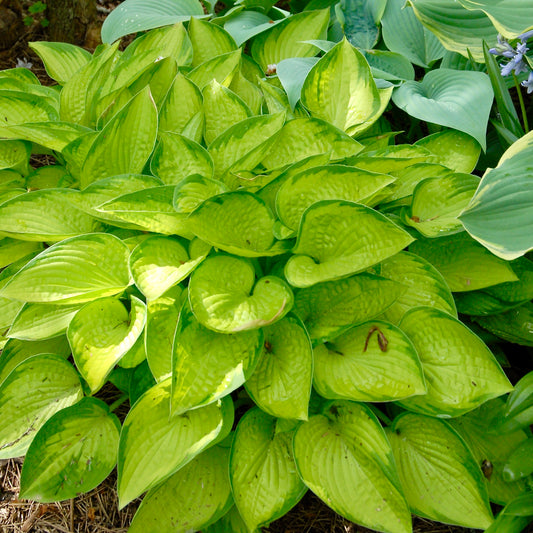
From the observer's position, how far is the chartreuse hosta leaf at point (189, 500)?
1046mm

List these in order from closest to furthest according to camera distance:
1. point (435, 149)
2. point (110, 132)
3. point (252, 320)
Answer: point (252, 320)
point (110, 132)
point (435, 149)

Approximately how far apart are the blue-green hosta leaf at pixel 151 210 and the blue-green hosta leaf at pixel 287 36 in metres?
0.79

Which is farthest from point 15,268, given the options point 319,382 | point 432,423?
point 432,423

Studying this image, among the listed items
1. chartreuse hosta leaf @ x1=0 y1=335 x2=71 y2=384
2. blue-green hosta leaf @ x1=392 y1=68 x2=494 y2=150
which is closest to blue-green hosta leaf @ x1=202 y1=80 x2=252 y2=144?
blue-green hosta leaf @ x1=392 y1=68 x2=494 y2=150

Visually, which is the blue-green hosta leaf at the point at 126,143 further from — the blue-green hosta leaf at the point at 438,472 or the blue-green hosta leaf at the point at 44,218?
the blue-green hosta leaf at the point at 438,472

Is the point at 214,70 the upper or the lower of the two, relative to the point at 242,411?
upper

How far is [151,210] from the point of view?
110 centimetres

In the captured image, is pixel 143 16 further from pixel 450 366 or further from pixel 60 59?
pixel 450 366

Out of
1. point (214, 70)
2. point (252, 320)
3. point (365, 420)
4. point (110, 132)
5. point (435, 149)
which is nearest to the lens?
point (252, 320)

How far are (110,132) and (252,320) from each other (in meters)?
0.60

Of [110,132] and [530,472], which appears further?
[110,132]

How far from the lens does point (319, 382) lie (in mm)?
1058

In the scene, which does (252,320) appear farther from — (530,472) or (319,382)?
(530,472)

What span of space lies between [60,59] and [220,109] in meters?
0.62
